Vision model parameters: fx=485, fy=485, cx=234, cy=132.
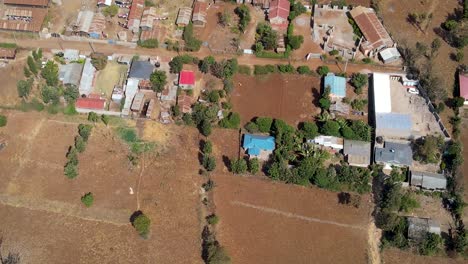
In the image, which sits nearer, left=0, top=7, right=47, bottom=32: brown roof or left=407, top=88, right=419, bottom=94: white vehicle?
left=407, top=88, right=419, bottom=94: white vehicle

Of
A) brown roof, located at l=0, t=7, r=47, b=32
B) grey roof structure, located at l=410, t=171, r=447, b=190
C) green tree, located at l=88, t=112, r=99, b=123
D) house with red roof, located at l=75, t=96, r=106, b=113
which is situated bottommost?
grey roof structure, located at l=410, t=171, r=447, b=190

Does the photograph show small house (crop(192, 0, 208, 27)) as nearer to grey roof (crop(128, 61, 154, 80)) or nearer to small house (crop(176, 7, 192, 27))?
small house (crop(176, 7, 192, 27))

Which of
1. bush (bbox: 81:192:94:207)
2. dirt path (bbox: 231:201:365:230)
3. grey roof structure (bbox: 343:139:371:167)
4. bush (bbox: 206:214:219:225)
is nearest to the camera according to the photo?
bush (bbox: 206:214:219:225)

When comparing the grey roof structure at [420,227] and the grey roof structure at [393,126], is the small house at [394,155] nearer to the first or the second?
the grey roof structure at [393,126]

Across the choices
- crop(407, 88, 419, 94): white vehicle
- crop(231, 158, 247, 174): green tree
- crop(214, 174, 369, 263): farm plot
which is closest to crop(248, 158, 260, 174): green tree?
crop(231, 158, 247, 174): green tree

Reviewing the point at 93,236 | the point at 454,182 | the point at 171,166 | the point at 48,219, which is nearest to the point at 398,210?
the point at 454,182

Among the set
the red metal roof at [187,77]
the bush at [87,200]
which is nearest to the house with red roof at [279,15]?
the red metal roof at [187,77]

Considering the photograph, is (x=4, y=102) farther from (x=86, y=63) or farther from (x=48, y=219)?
(x=48, y=219)

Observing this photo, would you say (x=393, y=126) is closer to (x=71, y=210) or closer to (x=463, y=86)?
(x=463, y=86)
